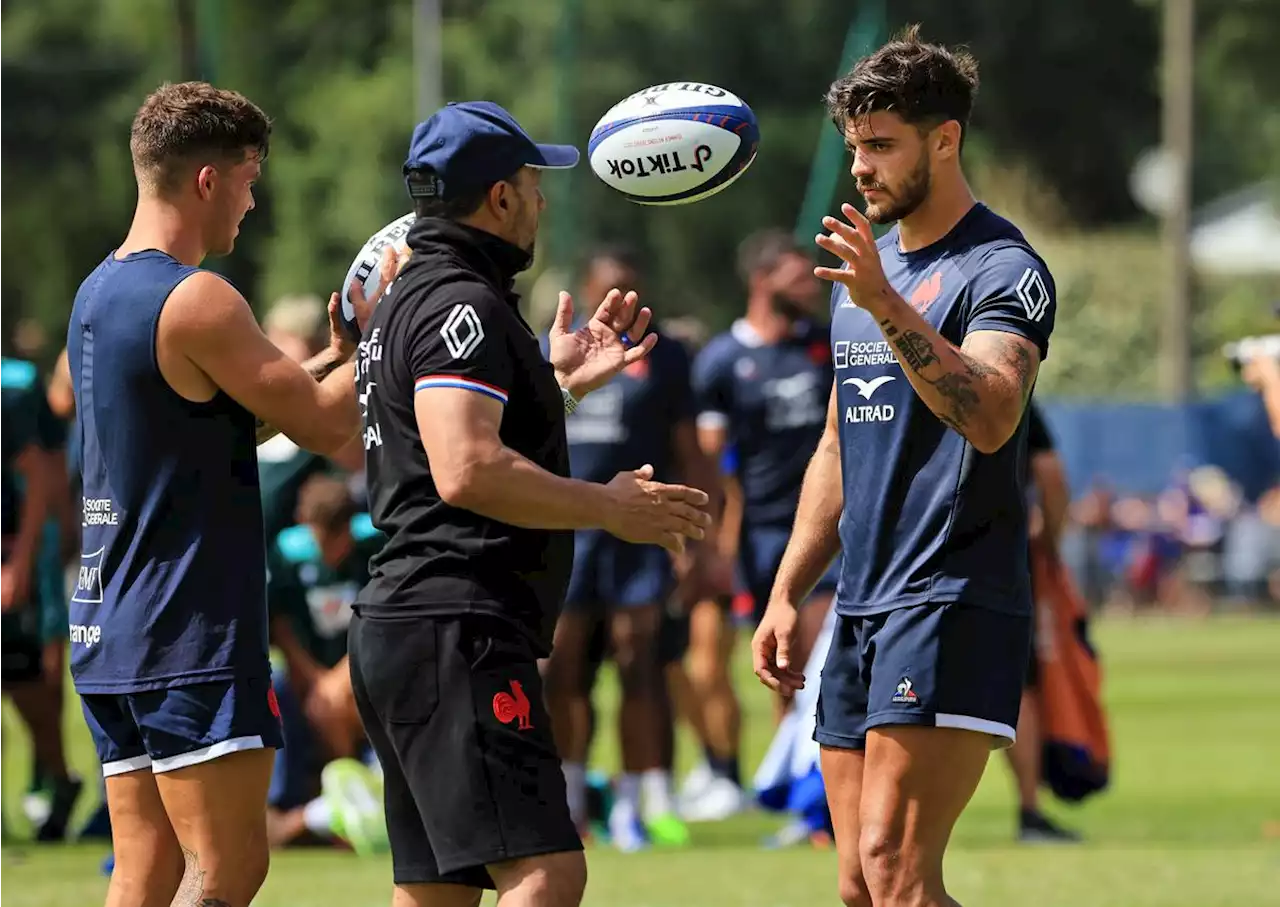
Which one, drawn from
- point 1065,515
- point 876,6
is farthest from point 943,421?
point 876,6

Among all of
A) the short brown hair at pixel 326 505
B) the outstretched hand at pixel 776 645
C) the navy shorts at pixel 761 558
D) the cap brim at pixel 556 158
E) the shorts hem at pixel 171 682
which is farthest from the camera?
the navy shorts at pixel 761 558

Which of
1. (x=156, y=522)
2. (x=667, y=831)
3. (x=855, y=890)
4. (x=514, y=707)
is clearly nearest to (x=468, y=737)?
(x=514, y=707)

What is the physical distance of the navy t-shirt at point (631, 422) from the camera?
11727 mm

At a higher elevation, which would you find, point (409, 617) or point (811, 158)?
point (811, 158)

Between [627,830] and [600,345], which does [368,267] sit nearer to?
[600,345]

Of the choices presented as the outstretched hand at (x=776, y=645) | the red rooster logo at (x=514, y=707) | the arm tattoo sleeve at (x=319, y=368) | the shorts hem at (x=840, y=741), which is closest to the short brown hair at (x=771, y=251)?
the outstretched hand at (x=776, y=645)

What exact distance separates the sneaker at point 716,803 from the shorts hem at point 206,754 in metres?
7.39

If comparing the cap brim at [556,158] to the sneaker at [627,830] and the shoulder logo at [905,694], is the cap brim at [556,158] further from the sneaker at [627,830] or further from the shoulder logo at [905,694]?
the sneaker at [627,830]

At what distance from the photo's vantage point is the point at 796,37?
43.7 metres

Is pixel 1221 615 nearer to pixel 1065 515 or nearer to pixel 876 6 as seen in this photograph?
pixel 876 6

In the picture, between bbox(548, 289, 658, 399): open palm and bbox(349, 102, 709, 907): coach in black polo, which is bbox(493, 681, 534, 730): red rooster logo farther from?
bbox(548, 289, 658, 399): open palm

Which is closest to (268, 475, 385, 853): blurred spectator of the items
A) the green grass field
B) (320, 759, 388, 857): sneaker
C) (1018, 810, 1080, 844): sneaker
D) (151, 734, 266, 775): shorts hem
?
(320, 759, 388, 857): sneaker

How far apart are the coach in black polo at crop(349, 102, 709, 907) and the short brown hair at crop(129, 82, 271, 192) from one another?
0.63 m

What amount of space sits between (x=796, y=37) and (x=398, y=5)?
26.7ft
